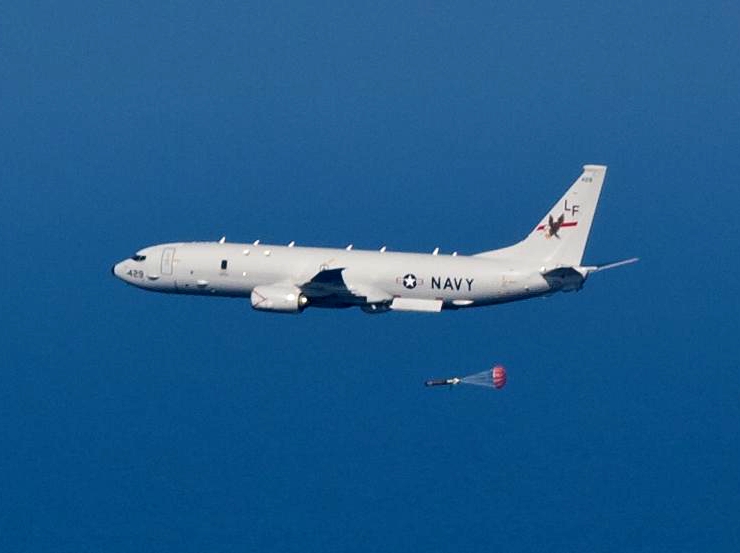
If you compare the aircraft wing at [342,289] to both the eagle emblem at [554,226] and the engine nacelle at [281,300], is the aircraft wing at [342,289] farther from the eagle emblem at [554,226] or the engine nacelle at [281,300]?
the eagle emblem at [554,226]

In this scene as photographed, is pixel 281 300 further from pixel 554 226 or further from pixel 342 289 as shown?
pixel 554 226

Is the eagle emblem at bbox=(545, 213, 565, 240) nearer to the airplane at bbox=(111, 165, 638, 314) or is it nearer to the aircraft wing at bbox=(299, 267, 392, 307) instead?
the airplane at bbox=(111, 165, 638, 314)

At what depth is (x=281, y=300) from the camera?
15575 centimetres

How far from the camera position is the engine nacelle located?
156m

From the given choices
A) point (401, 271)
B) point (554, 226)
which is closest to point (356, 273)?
point (401, 271)

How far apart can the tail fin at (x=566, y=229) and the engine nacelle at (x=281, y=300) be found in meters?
11.6

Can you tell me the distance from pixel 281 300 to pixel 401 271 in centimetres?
757

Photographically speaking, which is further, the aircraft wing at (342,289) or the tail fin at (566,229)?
the tail fin at (566,229)

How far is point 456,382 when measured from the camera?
16000 cm

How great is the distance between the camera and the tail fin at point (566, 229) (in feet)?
513

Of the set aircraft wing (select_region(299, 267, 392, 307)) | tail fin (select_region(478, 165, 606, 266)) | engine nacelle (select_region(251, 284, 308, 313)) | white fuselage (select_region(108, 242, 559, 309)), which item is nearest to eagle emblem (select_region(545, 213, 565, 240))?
tail fin (select_region(478, 165, 606, 266))

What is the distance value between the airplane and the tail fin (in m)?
0.06

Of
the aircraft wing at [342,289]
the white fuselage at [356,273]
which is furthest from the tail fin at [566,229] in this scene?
the aircraft wing at [342,289]

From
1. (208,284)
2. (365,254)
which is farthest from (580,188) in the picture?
(208,284)
